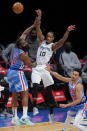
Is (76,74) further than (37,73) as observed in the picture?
No

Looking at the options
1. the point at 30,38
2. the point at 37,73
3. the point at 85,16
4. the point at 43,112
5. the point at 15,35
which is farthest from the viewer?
the point at 85,16

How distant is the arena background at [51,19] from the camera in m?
13.0

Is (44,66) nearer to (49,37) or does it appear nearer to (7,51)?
(49,37)

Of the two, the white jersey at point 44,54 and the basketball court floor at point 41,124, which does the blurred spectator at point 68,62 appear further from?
the white jersey at point 44,54

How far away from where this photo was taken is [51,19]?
1367cm

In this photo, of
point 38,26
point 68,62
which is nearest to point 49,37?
point 38,26

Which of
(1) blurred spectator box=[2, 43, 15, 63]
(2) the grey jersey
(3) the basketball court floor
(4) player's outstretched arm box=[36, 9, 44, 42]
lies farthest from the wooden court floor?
(1) blurred spectator box=[2, 43, 15, 63]

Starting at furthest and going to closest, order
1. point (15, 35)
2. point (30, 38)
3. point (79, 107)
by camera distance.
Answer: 1. point (15, 35)
2. point (30, 38)
3. point (79, 107)

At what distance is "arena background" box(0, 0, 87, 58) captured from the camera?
13008 mm

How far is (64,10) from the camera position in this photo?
13719mm

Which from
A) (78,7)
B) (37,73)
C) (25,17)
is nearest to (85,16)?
(78,7)

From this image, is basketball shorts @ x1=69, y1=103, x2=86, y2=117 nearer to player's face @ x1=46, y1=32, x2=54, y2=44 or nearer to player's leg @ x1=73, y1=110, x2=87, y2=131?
player's leg @ x1=73, y1=110, x2=87, y2=131

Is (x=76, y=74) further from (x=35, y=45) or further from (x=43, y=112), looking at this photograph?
(x=43, y=112)

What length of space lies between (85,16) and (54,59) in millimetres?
2904
